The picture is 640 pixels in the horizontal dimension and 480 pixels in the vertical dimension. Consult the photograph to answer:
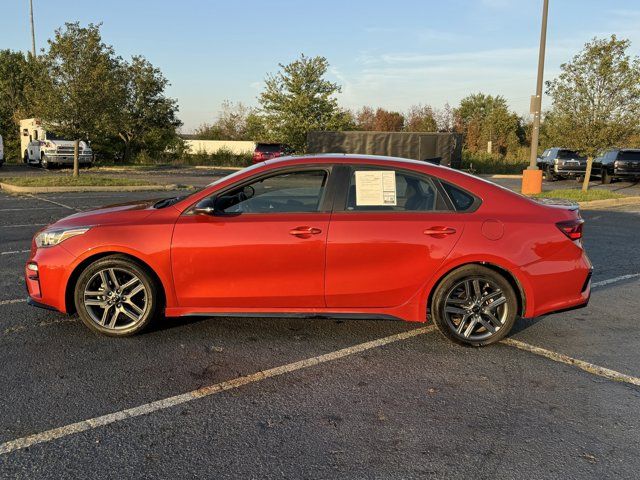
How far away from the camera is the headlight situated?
4273 millimetres

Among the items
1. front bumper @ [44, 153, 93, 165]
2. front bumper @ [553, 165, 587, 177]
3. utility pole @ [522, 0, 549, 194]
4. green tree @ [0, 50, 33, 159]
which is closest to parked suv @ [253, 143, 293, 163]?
front bumper @ [44, 153, 93, 165]

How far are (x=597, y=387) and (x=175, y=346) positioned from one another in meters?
3.16

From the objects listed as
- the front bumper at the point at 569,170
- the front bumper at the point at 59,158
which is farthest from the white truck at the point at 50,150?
the front bumper at the point at 569,170

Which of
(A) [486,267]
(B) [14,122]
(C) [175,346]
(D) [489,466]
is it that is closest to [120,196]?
(C) [175,346]

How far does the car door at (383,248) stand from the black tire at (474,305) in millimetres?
216

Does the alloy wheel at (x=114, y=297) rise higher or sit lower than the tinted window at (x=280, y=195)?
lower

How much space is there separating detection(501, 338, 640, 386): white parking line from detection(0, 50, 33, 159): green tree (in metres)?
43.5

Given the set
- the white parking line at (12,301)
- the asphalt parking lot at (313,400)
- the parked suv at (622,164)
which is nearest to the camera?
the asphalt parking lot at (313,400)

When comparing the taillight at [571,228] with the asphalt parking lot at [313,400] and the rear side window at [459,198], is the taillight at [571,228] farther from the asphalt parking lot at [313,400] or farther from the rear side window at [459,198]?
the asphalt parking lot at [313,400]

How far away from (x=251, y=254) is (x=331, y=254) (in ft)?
2.08

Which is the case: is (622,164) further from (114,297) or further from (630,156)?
(114,297)

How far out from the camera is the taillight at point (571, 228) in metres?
4.26

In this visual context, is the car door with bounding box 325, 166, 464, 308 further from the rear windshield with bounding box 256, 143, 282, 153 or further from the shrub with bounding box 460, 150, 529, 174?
the shrub with bounding box 460, 150, 529, 174

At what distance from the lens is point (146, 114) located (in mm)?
39969
